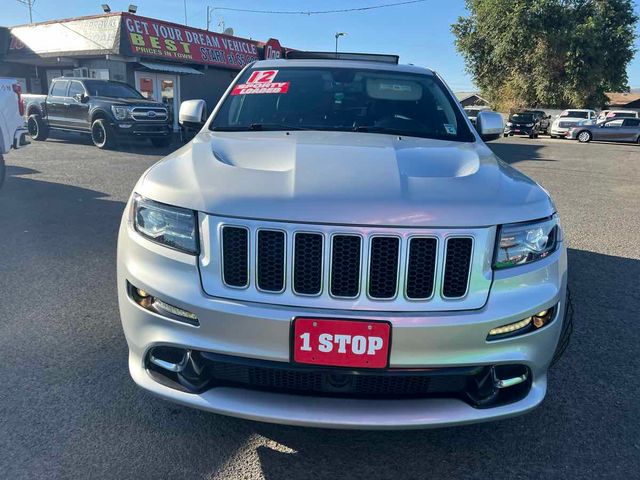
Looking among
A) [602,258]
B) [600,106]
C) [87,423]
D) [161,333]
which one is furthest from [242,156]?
[600,106]

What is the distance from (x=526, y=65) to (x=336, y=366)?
42533 millimetres

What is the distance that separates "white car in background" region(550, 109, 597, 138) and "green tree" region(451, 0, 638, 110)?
7.17 meters

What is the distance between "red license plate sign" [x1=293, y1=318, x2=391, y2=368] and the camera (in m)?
1.82

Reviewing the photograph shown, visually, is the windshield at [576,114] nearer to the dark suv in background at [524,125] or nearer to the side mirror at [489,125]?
the dark suv in background at [524,125]

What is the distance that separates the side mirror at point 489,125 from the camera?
365cm

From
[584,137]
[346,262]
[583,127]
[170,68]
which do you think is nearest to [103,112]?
[170,68]

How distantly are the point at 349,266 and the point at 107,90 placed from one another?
1458 cm

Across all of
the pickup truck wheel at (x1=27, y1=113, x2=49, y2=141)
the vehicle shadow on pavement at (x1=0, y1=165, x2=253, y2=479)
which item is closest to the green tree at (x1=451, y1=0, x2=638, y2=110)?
the pickup truck wheel at (x1=27, y1=113, x2=49, y2=141)

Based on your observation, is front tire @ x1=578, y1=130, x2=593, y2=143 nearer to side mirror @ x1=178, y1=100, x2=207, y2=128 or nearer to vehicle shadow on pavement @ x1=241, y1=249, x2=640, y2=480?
vehicle shadow on pavement @ x1=241, y1=249, x2=640, y2=480

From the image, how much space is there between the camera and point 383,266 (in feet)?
6.12

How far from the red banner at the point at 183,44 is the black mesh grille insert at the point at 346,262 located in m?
19.8

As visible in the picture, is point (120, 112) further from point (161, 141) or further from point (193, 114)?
point (193, 114)

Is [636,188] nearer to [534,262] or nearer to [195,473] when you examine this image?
[534,262]

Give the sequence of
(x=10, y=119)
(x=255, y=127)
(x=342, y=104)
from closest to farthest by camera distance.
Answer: (x=255, y=127) < (x=342, y=104) < (x=10, y=119)
